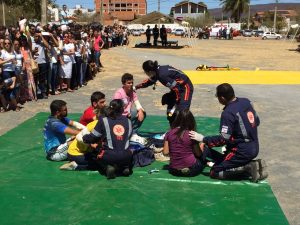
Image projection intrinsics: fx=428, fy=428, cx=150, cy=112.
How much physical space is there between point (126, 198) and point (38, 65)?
666 centimetres

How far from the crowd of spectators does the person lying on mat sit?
3.81 meters

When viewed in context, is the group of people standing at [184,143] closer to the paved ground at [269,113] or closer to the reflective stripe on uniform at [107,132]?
the reflective stripe on uniform at [107,132]

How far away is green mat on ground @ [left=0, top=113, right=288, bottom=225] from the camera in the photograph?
175 inches

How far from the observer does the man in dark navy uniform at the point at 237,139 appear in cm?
520

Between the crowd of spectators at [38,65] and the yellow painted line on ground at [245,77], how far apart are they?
410 centimetres

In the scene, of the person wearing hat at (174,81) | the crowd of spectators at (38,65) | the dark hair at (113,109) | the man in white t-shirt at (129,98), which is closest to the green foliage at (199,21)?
the crowd of spectators at (38,65)

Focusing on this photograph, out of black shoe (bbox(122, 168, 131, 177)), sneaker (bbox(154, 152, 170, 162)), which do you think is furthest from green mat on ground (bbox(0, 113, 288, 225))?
sneaker (bbox(154, 152, 170, 162))

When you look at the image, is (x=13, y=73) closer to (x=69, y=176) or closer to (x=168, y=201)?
(x=69, y=176)

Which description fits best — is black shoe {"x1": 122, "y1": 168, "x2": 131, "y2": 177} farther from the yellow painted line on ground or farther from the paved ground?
the yellow painted line on ground

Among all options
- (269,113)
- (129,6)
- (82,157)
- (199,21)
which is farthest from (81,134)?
(129,6)

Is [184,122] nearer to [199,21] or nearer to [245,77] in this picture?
[245,77]

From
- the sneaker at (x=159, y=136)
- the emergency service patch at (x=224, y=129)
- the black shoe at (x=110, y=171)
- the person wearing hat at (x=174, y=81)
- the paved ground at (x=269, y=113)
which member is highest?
the person wearing hat at (x=174, y=81)

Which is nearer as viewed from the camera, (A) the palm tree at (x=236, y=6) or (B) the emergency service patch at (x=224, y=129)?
(B) the emergency service patch at (x=224, y=129)

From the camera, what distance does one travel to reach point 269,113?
31.5 ft
